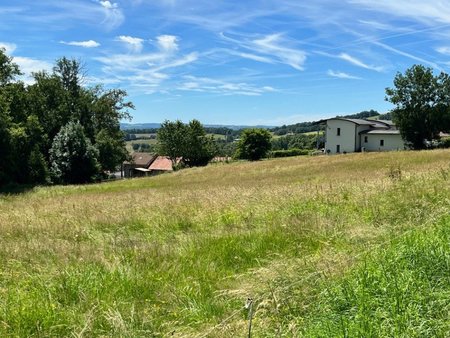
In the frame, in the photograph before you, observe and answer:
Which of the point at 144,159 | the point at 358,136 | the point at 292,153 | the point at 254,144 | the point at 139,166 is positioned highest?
the point at 358,136

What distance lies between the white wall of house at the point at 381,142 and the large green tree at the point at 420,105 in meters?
7.36

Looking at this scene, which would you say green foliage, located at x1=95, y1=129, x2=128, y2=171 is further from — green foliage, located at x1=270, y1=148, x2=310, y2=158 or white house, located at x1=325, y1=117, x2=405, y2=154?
white house, located at x1=325, y1=117, x2=405, y2=154

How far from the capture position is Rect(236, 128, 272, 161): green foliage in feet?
286

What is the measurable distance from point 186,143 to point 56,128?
29.1 meters

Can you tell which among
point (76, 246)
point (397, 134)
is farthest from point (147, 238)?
point (397, 134)

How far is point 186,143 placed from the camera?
273 ft

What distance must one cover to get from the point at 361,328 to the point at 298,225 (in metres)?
4.08

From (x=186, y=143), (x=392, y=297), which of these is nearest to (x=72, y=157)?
(x=186, y=143)

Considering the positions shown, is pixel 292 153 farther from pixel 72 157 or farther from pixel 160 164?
pixel 160 164

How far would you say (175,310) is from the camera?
13.5 ft

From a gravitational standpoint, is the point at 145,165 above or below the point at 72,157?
below

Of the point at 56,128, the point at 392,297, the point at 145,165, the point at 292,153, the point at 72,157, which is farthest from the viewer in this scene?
the point at 145,165

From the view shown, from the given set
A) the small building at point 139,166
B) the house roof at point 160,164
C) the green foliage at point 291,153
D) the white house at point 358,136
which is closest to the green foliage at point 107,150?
the green foliage at point 291,153

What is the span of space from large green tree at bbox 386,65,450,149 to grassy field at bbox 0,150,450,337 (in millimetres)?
64394
